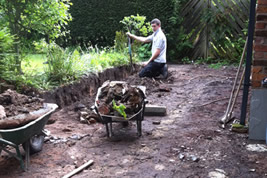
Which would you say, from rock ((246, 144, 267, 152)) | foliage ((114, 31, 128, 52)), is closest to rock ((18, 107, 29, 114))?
rock ((246, 144, 267, 152))

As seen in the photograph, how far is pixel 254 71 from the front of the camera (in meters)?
3.65

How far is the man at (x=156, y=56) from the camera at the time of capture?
731 cm

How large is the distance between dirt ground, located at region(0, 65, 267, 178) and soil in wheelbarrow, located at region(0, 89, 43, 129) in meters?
0.56

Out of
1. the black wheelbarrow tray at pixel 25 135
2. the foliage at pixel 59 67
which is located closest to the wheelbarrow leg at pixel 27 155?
the black wheelbarrow tray at pixel 25 135

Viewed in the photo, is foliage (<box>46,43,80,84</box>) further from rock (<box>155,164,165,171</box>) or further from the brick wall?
the brick wall

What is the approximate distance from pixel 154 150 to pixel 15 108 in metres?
1.79

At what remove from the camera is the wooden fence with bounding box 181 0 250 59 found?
32.3 feet

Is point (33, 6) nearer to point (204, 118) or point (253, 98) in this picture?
point (204, 118)

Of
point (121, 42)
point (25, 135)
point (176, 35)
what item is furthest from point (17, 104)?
point (176, 35)

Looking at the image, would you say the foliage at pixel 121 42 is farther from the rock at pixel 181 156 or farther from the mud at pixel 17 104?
the rock at pixel 181 156

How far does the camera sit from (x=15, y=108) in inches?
129

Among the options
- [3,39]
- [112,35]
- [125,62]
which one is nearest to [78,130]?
[3,39]

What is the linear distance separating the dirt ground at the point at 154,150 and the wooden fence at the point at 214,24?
209 inches

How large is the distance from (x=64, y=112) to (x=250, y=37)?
3.33m
